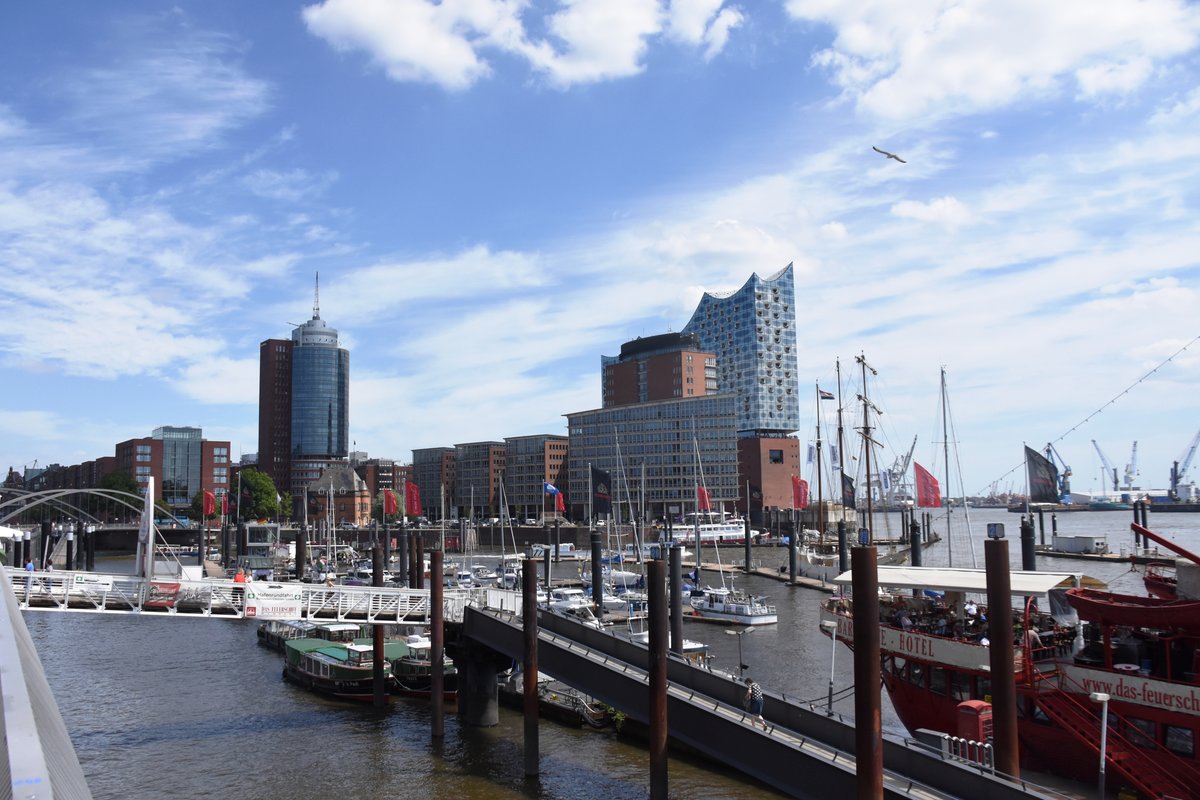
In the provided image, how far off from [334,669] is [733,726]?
27257 millimetres

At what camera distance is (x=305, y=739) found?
37.5 metres

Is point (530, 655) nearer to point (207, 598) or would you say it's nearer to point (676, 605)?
point (676, 605)

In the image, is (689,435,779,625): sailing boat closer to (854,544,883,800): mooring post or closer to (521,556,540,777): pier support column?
(521,556,540,777): pier support column

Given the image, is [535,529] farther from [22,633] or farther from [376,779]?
[22,633]

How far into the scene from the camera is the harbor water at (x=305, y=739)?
31.3 metres

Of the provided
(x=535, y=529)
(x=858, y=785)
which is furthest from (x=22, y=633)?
(x=535, y=529)

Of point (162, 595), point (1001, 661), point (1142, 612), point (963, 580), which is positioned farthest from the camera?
point (162, 595)

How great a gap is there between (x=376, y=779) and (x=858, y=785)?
62.1 feet

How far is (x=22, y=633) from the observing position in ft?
36.0

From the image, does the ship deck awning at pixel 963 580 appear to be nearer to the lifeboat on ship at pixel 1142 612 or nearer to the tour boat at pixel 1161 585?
the lifeboat on ship at pixel 1142 612

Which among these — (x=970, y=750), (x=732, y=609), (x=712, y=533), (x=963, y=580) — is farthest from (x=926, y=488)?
(x=712, y=533)

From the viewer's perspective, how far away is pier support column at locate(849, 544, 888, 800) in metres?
19.0

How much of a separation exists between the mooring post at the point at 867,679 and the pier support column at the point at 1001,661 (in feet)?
12.8

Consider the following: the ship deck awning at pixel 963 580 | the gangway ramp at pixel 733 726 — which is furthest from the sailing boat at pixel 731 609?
the ship deck awning at pixel 963 580
